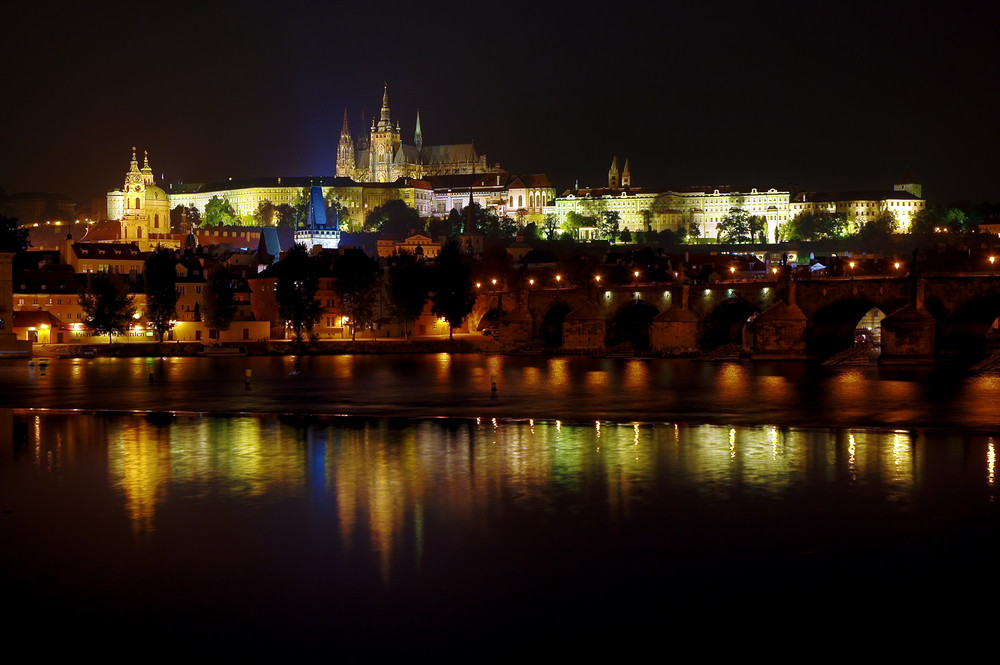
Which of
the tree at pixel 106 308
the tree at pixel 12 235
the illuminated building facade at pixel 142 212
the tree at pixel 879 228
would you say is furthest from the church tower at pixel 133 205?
the tree at pixel 879 228

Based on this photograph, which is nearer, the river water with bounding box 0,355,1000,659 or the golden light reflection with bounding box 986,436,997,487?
the river water with bounding box 0,355,1000,659

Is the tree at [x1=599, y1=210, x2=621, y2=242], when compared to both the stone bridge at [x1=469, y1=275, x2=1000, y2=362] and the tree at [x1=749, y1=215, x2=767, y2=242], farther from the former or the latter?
the stone bridge at [x1=469, y1=275, x2=1000, y2=362]

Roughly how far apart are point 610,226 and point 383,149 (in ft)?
178

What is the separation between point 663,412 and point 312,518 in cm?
1370

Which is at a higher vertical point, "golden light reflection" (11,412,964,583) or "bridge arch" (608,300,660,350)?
"bridge arch" (608,300,660,350)

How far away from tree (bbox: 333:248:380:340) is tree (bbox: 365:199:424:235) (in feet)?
313

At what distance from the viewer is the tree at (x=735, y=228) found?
512ft

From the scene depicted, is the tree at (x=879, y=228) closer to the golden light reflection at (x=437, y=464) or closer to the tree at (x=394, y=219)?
the tree at (x=394, y=219)

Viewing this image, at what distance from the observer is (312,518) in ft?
53.9

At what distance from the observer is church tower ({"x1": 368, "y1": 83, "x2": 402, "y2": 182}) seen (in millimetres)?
193500

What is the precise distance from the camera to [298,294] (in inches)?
2239

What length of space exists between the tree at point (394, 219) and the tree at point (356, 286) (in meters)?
95.5

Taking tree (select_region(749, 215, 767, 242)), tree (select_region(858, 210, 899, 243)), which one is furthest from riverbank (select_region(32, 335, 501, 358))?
tree (select_region(749, 215, 767, 242))

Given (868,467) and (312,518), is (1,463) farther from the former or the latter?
(868,467)
